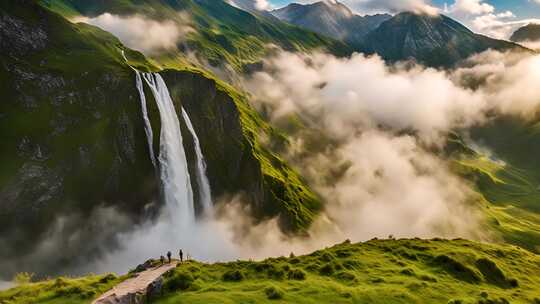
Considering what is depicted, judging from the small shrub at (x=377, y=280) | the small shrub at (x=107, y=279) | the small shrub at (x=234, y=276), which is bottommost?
the small shrub at (x=377, y=280)

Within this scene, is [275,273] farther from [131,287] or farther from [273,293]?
[131,287]

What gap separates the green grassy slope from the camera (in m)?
34.7

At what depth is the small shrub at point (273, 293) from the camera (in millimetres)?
33344

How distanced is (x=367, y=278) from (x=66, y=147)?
84265 mm

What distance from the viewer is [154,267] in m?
46.7

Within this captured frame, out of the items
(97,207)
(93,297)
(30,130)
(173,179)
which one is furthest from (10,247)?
(93,297)

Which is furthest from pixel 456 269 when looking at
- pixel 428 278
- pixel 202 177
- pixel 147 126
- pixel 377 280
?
pixel 202 177

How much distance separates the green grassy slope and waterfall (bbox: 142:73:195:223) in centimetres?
6490

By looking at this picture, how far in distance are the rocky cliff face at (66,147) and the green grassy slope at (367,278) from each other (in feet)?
177

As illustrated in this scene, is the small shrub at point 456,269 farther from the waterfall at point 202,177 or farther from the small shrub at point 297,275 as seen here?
the waterfall at point 202,177

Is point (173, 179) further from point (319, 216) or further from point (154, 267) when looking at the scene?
point (319, 216)

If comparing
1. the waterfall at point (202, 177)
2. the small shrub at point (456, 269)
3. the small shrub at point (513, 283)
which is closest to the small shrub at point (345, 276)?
the small shrub at point (456, 269)

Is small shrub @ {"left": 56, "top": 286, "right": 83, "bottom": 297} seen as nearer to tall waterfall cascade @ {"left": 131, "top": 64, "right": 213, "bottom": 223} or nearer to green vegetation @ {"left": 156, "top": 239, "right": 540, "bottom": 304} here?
green vegetation @ {"left": 156, "top": 239, "right": 540, "bottom": 304}

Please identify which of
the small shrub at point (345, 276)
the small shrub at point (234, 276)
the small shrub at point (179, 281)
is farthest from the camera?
the small shrub at point (345, 276)
